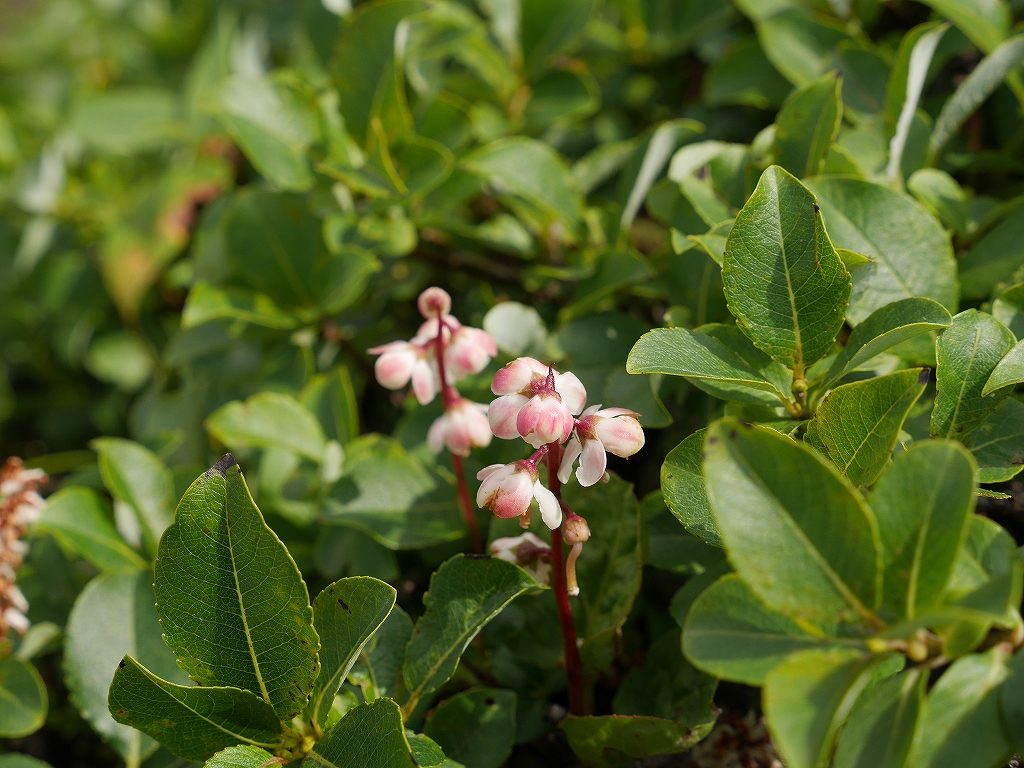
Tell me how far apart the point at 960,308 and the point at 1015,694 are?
0.66 meters

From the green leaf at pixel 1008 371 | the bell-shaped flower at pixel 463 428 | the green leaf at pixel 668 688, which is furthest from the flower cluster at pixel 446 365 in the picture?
the green leaf at pixel 1008 371

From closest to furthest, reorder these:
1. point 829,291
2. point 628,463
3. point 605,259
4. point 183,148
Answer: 1. point 829,291
2. point 605,259
3. point 628,463
4. point 183,148

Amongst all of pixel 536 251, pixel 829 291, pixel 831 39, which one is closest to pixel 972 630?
pixel 829 291

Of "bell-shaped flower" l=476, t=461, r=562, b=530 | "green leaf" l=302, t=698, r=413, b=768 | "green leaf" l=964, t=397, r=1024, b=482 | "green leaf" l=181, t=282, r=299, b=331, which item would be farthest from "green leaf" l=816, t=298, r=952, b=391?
"green leaf" l=181, t=282, r=299, b=331

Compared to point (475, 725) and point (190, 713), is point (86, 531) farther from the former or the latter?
point (475, 725)

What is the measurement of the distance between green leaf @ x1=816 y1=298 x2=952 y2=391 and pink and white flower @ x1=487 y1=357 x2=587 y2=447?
0.29 m

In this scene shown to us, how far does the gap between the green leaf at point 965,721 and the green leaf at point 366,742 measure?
45 centimetres

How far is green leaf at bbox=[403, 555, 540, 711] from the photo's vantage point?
912 mm

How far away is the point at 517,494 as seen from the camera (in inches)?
33.9

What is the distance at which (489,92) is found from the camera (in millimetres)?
1750

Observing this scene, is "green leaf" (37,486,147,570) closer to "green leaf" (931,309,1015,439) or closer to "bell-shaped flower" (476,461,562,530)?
"bell-shaped flower" (476,461,562,530)

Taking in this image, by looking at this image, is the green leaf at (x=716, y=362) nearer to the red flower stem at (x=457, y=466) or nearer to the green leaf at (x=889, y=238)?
the green leaf at (x=889, y=238)

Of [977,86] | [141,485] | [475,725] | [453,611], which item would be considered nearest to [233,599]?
[453,611]

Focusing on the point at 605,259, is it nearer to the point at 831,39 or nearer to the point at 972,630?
the point at 831,39
